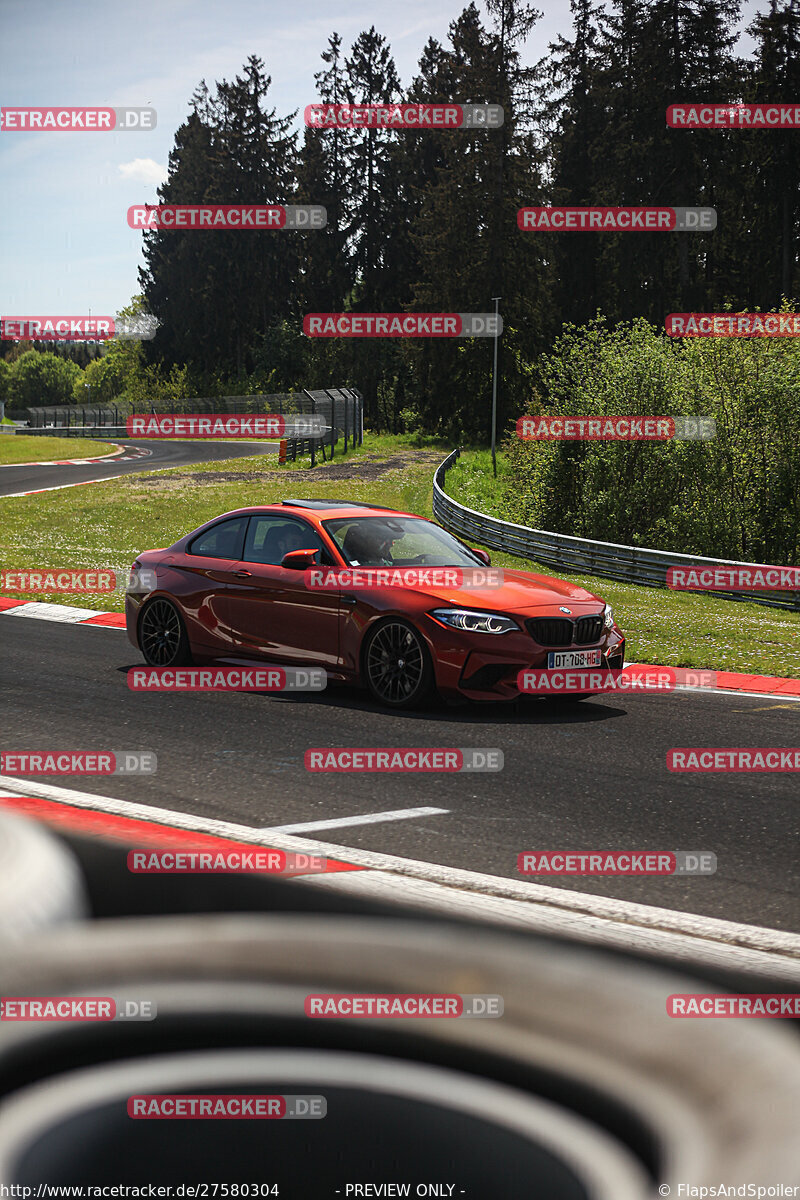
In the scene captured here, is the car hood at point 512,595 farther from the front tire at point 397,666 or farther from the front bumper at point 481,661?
the front tire at point 397,666

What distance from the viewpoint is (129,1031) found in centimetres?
303

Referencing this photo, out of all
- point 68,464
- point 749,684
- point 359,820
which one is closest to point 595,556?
point 749,684

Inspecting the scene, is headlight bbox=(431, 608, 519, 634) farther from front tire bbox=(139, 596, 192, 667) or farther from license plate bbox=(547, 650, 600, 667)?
front tire bbox=(139, 596, 192, 667)

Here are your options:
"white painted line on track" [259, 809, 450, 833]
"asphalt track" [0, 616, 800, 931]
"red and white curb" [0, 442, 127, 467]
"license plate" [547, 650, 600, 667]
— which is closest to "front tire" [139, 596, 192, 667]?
"asphalt track" [0, 616, 800, 931]

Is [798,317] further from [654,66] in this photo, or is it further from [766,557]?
[654,66]

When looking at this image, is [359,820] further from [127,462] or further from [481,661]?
[127,462]

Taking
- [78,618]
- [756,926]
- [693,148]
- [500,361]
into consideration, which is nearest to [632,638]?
[78,618]

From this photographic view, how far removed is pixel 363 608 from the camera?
31.3ft

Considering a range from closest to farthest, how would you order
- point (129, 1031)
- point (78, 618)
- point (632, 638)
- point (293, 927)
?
1. point (129, 1031)
2. point (293, 927)
3. point (632, 638)
4. point (78, 618)

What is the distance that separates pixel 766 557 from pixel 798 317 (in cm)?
598

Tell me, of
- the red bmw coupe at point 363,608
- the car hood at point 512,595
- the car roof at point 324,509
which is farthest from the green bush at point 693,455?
the car hood at point 512,595

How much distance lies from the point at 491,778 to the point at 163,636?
15.1ft

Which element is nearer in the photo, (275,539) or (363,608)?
(363,608)

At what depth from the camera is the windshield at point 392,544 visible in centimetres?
1012
